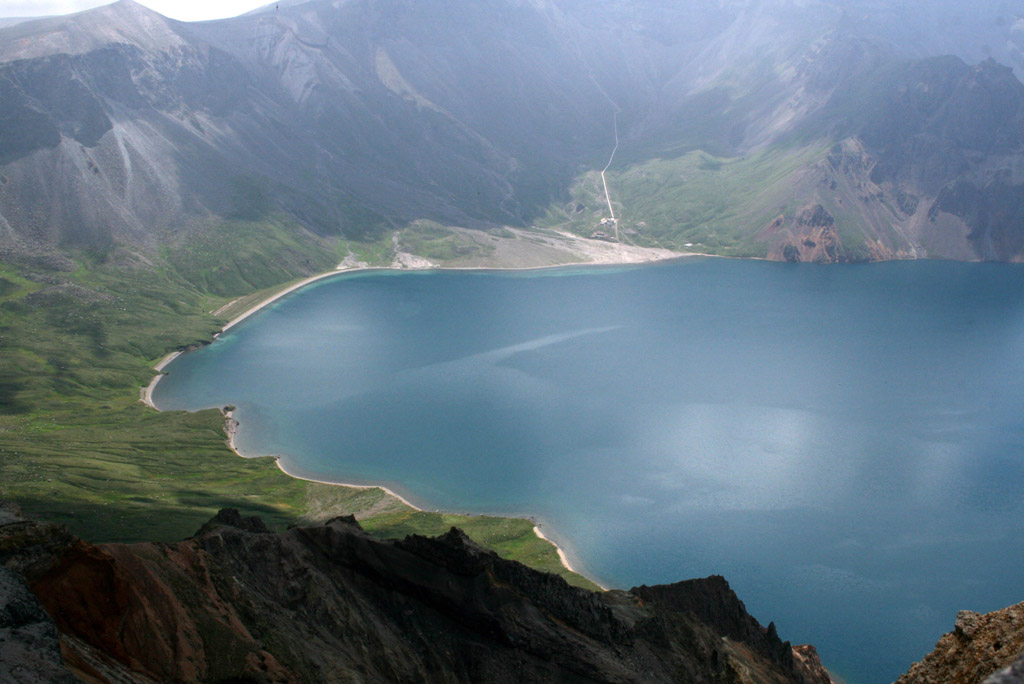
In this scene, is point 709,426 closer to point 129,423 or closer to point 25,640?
point 129,423

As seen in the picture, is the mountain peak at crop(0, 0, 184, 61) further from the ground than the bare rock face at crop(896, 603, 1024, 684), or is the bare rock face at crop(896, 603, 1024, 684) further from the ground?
the mountain peak at crop(0, 0, 184, 61)

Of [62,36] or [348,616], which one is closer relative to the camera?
[348,616]

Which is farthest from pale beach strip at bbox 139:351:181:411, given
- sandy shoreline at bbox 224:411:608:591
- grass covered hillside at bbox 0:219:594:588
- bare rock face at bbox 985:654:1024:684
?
bare rock face at bbox 985:654:1024:684

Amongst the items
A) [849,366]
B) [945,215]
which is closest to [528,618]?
[849,366]

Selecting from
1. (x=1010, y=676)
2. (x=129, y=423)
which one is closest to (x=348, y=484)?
(x=129, y=423)

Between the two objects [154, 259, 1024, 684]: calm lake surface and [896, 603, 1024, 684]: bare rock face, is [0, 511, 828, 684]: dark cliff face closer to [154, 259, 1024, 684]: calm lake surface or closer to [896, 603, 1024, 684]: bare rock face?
[896, 603, 1024, 684]: bare rock face
